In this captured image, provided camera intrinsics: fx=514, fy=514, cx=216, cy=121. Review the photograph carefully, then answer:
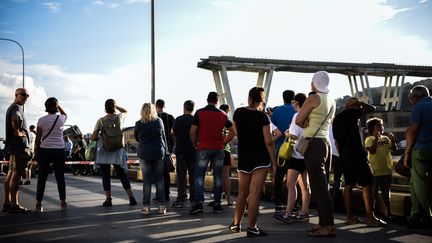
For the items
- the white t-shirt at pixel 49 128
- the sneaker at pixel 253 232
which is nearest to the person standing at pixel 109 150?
the white t-shirt at pixel 49 128

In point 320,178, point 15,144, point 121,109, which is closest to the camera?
point 320,178

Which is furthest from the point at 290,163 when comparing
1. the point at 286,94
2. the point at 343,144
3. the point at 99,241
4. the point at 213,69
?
the point at 213,69

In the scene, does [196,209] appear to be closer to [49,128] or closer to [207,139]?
[207,139]

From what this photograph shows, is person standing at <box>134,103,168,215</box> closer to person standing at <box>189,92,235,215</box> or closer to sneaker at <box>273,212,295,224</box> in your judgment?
person standing at <box>189,92,235,215</box>

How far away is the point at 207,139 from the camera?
836 centimetres

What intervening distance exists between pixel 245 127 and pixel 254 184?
708 millimetres

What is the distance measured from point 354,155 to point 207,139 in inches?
94.2

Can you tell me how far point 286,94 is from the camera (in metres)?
8.34

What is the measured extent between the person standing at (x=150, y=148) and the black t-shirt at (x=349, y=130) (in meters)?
2.95

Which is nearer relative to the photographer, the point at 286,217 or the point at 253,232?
the point at 253,232

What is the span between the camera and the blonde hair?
8.42 m

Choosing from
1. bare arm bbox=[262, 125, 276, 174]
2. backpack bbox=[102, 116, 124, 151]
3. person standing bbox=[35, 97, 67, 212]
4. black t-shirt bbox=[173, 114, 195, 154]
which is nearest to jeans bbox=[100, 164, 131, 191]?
backpack bbox=[102, 116, 124, 151]

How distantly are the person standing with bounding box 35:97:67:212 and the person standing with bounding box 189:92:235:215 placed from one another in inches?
90.1

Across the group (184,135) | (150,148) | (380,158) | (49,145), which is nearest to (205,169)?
(150,148)
